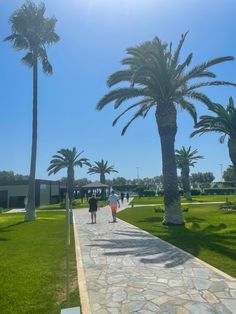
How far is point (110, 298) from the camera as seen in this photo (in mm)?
6438

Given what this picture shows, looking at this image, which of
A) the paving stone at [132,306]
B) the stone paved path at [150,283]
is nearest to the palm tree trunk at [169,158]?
the stone paved path at [150,283]

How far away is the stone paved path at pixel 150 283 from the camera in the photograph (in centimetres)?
592

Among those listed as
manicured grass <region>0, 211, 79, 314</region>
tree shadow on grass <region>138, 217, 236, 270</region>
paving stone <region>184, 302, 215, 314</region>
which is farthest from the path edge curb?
tree shadow on grass <region>138, 217, 236, 270</region>

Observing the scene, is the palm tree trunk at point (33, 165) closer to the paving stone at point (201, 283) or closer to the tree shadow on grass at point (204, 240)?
the tree shadow on grass at point (204, 240)

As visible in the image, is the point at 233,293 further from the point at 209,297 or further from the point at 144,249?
the point at 144,249

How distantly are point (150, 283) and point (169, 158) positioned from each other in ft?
42.8

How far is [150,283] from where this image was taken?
730cm

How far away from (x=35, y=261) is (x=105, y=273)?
7.90 feet

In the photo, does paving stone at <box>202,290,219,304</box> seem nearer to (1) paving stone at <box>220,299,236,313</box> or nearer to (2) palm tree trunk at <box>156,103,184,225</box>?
(1) paving stone at <box>220,299,236,313</box>

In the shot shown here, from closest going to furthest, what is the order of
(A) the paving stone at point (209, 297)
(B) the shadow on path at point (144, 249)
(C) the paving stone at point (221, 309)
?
(C) the paving stone at point (221, 309), (A) the paving stone at point (209, 297), (B) the shadow on path at point (144, 249)

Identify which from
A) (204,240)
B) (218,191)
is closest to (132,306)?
(204,240)

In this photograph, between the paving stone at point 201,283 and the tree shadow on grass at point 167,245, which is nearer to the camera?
the paving stone at point 201,283

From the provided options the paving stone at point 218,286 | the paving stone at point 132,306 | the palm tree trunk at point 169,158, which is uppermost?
the palm tree trunk at point 169,158

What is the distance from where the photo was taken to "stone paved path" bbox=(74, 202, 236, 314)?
233 inches
